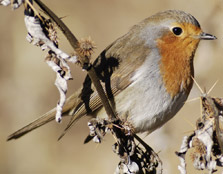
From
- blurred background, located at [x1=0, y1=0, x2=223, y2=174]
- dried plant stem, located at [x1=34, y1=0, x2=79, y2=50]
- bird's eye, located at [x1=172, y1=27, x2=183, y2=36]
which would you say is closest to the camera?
dried plant stem, located at [x1=34, y1=0, x2=79, y2=50]

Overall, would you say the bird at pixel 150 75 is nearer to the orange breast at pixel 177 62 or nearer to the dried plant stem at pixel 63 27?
the orange breast at pixel 177 62

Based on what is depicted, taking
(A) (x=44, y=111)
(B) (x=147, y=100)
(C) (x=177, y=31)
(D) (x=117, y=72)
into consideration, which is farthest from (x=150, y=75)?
(A) (x=44, y=111)

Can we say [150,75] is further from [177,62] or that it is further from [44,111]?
[44,111]

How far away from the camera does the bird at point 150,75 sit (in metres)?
3.81

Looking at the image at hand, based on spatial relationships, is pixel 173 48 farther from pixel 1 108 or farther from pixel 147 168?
pixel 1 108

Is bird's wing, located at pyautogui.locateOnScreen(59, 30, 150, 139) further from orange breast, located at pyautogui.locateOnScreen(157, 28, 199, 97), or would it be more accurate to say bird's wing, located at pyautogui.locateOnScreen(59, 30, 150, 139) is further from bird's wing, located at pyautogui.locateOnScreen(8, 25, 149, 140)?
orange breast, located at pyautogui.locateOnScreen(157, 28, 199, 97)

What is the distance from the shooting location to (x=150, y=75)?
3.85m

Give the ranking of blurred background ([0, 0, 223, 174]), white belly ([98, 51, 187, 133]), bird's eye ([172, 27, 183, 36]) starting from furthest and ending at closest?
blurred background ([0, 0, 223, 174]) < bird's eye ([172, 27, 183, 36]) < white belly ([98, 51, 187, 133])

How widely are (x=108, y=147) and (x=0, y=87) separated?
195 cm

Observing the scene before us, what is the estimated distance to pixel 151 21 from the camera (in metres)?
4.22

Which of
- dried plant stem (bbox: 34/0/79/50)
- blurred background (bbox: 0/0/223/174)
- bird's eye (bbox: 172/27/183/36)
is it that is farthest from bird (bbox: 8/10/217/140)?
dried plant stem (bbox: 34/0/79/50)

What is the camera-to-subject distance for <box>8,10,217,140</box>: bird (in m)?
3.81

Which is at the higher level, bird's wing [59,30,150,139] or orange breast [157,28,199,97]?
bird's wing [59,30,150,139]

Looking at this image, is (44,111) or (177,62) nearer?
(177,62)
